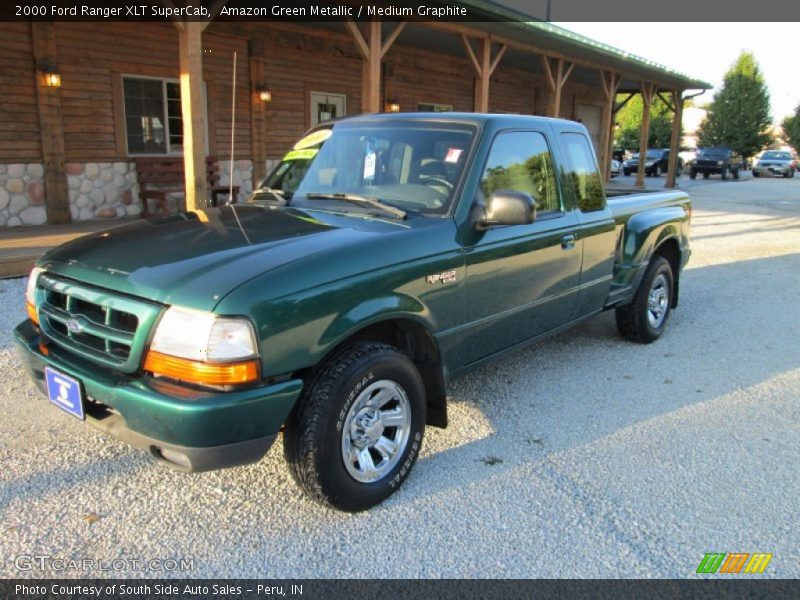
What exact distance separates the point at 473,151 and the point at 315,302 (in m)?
1.42

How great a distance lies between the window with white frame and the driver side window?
8951 mm

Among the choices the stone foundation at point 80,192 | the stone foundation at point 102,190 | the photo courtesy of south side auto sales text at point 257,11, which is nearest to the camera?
the photo courtesy of south side auto sales text at point 257,11

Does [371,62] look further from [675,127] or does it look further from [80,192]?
[675,127]

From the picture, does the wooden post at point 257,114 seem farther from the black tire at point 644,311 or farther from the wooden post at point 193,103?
the black tire at point 644,311

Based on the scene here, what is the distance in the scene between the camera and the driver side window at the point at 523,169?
3559 millimetres

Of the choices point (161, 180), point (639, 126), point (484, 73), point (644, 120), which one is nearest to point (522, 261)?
point (161, 180)

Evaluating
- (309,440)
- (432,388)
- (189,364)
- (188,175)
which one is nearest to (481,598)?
(309,440)

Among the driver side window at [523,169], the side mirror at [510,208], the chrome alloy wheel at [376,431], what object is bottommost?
the chrome alloy wheel at [376,431]

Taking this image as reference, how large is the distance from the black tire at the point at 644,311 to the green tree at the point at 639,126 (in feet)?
142

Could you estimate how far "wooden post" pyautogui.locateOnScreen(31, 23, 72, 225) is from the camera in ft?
31.1

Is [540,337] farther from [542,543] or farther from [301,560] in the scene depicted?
[301,560]

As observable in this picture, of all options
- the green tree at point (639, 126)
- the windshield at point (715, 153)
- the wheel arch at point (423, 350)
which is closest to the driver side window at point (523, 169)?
the wheel arch at point (423, 350)

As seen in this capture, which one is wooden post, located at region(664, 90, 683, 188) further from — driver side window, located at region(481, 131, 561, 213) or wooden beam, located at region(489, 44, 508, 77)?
driver side window, located at region(481, 131, 561, 213)

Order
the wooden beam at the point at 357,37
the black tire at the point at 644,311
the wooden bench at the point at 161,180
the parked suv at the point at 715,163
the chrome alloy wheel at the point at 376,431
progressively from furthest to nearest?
the parked suv at the point at 715,163, the wooden bench at the point at 161,180, the wooden beam at the point at 357,37, the black tire at the point at 644,311, the chrome alloy wheel at the point at 376,431
